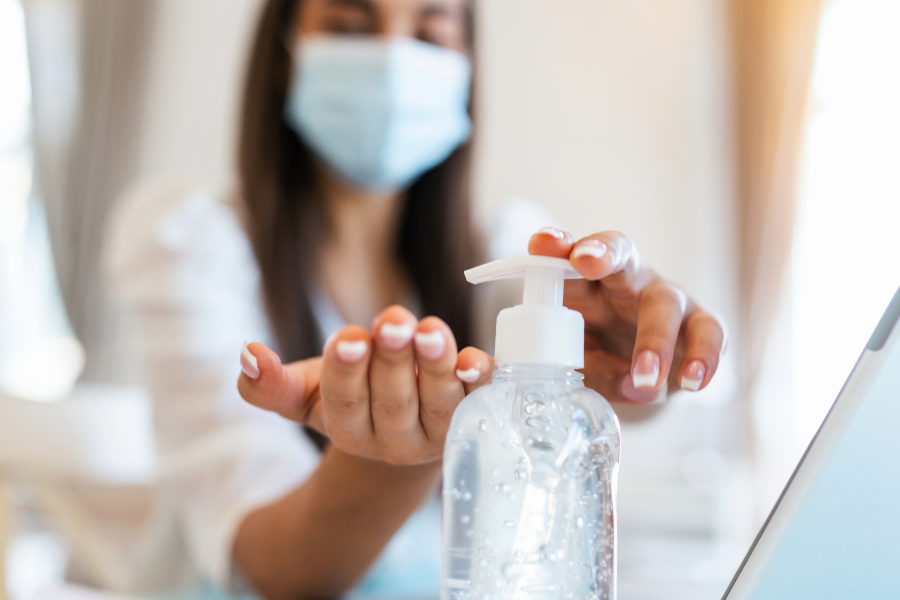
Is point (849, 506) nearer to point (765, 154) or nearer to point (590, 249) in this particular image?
point (590, 249)

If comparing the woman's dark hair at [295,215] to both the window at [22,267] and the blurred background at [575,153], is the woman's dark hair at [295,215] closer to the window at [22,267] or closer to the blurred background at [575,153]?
the blurred background at [575,153]

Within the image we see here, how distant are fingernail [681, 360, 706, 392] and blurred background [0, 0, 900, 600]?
1038 millimetres

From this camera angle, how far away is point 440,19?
881 mm

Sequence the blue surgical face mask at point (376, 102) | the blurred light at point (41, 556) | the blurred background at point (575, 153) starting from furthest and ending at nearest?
the blurred background at point (575, 153) → the blurred light at point (41, 556) → the blue surgical face mask at point (376, 102)

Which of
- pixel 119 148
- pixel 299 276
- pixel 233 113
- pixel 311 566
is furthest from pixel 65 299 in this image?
pixel 311 566

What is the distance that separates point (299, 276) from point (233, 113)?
1191 mm

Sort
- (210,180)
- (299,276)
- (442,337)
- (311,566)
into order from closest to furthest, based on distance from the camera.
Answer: (442,337) → (311,566) → (299,276) → (210,180)

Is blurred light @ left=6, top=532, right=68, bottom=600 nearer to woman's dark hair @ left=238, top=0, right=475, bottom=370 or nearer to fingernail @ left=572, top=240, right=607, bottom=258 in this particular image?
woman's dark hair @ left=238, top=0, right=475, bottom=370

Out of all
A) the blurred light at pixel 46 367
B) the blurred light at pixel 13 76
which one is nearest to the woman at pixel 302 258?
the blurred light at pixel 46 367

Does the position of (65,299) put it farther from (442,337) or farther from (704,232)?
(442,337)

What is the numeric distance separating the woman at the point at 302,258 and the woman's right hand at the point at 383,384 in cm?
16

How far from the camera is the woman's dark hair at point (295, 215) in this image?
34.0 inches

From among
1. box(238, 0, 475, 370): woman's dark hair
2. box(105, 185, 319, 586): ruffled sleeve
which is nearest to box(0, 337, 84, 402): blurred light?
box(105, 185, 319, 586): ruffled sleeve

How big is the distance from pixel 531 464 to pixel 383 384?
0.06 metres
